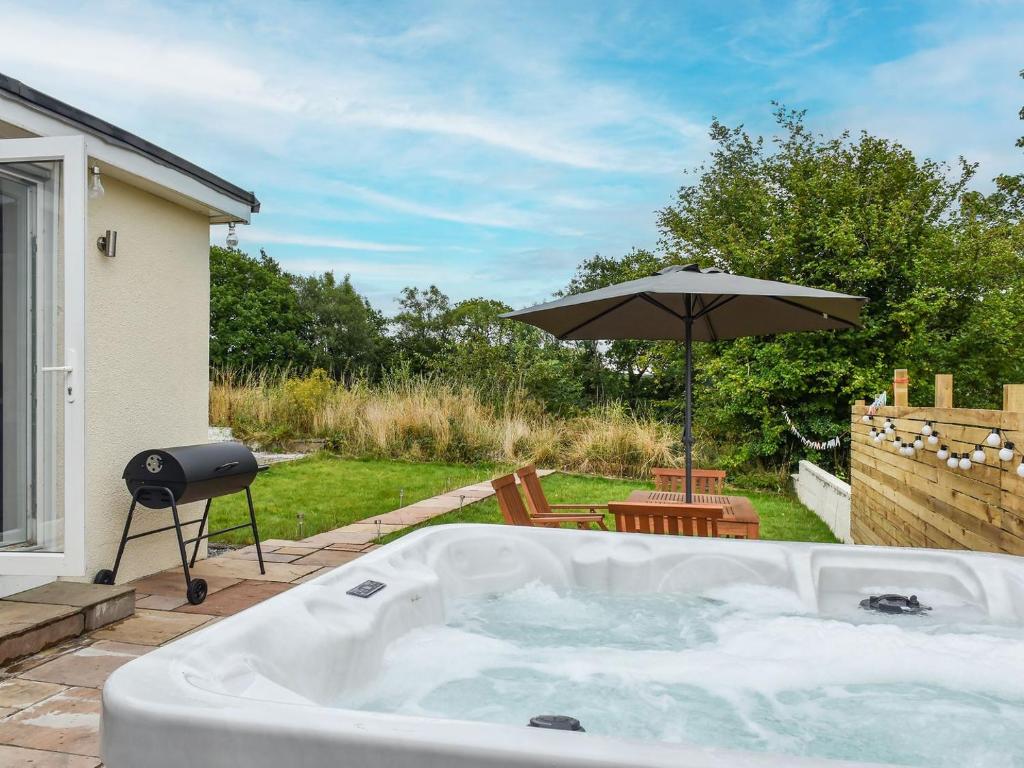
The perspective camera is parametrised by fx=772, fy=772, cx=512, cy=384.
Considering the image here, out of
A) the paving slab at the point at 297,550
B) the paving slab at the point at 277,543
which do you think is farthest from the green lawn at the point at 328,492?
the paving slab at the point at 297,550

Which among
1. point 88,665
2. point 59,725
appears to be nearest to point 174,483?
point 88,665

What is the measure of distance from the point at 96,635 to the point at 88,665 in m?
0.35

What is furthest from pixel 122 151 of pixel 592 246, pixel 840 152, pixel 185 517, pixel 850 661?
pixel 592 246

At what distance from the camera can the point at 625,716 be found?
7.14ft

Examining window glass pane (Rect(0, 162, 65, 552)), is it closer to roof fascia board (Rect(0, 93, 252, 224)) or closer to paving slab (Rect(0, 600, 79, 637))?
roof fascia board (Rect(0, 93, 252, 224))

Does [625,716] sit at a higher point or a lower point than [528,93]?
lower

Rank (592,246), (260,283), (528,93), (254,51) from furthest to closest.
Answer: (260,283) → (592,246) → (528,93) → (254,51)

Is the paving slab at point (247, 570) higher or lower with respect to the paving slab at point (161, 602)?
lower

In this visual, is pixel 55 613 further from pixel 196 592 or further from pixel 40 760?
pixel 40 760

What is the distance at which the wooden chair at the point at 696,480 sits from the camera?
572cm

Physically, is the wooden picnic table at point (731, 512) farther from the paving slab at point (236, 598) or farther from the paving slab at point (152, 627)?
the paving slab at point (152, 627)

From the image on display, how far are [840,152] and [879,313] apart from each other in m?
2.70

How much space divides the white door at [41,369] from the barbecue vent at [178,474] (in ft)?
0.99

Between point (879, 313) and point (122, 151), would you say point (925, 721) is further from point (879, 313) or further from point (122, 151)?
point (879, 313)
